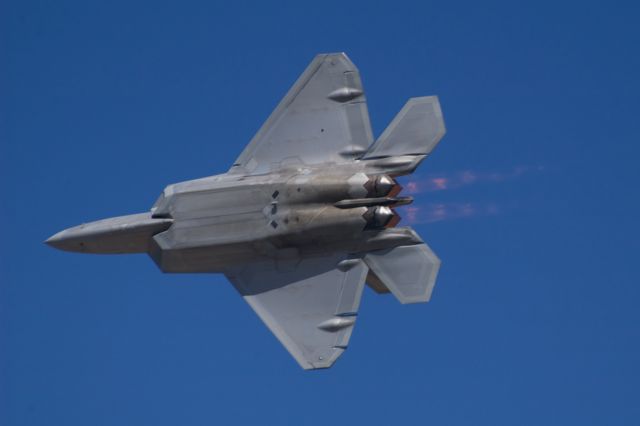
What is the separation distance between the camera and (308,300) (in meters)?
37.4

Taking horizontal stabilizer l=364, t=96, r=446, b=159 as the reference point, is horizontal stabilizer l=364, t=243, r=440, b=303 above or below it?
below

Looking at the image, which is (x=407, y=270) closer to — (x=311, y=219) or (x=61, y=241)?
(x=311, y=219)

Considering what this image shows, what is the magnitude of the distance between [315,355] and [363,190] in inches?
152

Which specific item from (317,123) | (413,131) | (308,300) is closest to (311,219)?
(308,300)

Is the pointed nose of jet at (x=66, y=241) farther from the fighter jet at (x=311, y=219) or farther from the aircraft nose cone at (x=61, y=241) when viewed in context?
→ the fighter jet at (x=311, y=219)

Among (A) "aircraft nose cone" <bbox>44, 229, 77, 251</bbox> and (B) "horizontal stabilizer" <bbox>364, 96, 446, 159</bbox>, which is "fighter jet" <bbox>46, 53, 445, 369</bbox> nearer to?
(B) "horizontal stabilizer" <bbox>364, 96, 446, 159</bbox>

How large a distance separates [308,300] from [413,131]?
455cm

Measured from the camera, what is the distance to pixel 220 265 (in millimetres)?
38156

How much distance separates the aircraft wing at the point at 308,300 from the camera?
36688 millimetres

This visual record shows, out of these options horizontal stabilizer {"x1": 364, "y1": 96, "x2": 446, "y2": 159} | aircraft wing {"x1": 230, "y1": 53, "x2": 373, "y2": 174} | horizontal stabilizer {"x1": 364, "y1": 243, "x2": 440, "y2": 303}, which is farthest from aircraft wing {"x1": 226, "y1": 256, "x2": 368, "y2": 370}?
horizontal stabilizer {"x1": 364, "y1": 96, "x2": 446, "y2": 159}

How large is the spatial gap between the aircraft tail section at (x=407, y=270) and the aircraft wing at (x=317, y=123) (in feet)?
8.45

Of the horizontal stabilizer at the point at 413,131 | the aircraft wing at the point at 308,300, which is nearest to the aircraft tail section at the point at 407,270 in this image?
the aircraft wing at the point at 308,300

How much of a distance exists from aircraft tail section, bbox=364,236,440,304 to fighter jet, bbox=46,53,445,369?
0.02 meters

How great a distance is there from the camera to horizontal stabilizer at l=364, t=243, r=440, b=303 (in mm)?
36688
